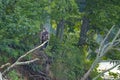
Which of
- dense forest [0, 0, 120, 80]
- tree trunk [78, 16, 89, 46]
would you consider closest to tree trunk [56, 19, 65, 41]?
dense forest [0, 0, 120, 80]

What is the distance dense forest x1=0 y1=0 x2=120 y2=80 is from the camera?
7757 millimetres

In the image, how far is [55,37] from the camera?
10.6m

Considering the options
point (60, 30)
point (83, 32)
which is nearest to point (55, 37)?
point (60, 30)

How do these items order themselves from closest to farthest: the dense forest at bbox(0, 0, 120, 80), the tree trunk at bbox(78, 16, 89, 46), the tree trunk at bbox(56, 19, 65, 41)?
the dense forest at bbox(0, 0, 120, 80) → the tree trunk at bbox(56, 19, 65, 41) → the tree trunk at bbox(78, 16, 89, 46)

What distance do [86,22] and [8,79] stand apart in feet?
17.1

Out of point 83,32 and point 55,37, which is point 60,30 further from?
point 83,32

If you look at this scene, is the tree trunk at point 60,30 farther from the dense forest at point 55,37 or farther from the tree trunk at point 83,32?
the tree trunk at point 83,32

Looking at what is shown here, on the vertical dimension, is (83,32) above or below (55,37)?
below

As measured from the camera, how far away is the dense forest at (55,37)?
25.4 feet

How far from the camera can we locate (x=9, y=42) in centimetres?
779

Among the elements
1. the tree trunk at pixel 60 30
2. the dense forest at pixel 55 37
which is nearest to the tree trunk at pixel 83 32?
the dense forest at pixel 55 37

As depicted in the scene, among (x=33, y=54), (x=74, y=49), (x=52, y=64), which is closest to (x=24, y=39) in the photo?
(x=33, y=54)

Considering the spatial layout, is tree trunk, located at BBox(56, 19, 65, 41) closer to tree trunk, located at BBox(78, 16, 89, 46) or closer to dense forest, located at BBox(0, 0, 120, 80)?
dense forest, located at BBox(0, 0, 120, 80)

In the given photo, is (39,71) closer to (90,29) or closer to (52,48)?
(52,48)
